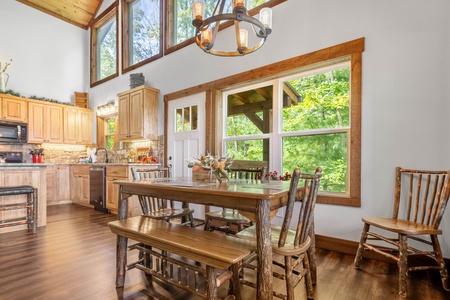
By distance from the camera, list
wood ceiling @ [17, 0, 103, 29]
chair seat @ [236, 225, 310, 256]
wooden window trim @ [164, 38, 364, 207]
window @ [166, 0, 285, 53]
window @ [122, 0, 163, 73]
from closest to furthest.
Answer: chair seat @ [236, 225, 310, 256], wooden window trim @ [164, 38, 364, 207], window @ [166, 0, 285, 53], window @ [122, 0, 163, 73], wood ceiling @ [17, 0, 103, 29]

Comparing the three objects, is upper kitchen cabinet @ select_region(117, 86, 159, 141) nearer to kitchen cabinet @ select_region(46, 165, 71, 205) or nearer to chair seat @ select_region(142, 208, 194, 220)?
kitchen cabinet @ select_region(46, 165, 71, 205)

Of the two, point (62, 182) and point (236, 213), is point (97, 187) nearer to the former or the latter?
point (62, 182)

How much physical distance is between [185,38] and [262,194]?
4.06 metres

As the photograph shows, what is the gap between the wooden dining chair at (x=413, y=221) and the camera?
1.83 metres

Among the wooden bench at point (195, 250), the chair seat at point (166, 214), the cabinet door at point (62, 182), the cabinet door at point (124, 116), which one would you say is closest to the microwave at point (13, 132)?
the cabinet door at point (62, 182)

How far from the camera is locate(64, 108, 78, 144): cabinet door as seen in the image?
5887 mm

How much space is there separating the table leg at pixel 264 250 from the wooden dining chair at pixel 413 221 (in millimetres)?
1176

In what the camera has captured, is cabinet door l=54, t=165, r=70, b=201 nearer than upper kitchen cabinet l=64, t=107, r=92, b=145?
Yes

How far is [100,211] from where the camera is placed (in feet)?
15.4

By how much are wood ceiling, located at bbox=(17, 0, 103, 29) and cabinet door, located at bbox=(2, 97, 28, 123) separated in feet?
8.62

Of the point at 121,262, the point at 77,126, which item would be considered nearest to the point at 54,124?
the point at 77,126

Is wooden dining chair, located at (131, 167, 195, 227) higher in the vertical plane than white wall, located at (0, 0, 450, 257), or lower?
lower

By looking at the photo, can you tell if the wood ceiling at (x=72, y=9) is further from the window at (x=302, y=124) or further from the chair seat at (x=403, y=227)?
the chair seat at (x=403, y=227)

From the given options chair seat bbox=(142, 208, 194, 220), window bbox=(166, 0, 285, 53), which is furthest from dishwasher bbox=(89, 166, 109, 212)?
window bbox=(166, 0, 285, 53)
